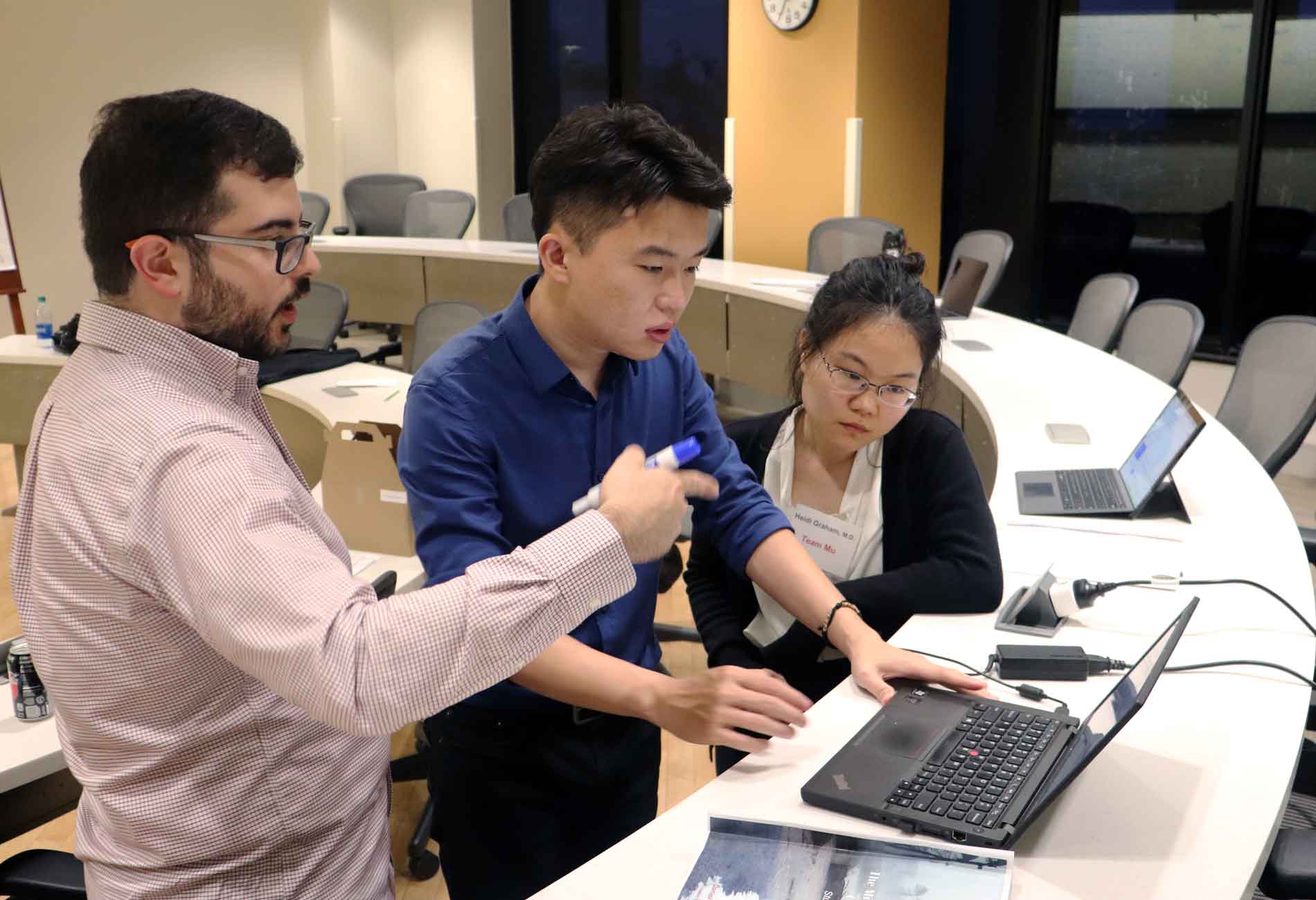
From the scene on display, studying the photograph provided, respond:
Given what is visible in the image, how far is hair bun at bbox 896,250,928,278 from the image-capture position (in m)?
1.95

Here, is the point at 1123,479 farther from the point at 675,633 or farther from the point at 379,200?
the point at 379,200

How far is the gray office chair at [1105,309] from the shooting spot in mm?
4348

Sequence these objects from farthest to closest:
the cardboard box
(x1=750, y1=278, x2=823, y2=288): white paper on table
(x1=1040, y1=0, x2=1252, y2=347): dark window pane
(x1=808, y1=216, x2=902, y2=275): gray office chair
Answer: (x1=1040, y1=0, x2=1252, y2=347): dark window pane < (x1=808, y1=216, x2=902, y2=275): gray office chair < (x1=750, y1=278, x2=823, y2=288): white paper on table < the cardboard box

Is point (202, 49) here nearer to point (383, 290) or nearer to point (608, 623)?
point (383, 290)

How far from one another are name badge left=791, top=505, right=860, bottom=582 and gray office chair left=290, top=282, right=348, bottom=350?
322 centimetres

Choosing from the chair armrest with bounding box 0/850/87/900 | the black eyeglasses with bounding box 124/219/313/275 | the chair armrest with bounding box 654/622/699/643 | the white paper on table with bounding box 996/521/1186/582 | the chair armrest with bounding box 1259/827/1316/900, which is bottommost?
the chair armrest with bounding box 654/622/699/643

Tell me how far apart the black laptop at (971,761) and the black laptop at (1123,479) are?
0.97m

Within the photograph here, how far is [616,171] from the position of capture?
4.17ft

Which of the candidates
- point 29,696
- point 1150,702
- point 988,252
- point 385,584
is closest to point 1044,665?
point 1150,702

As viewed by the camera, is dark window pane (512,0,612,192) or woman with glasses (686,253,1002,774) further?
dark window pane (512,0,612,192)

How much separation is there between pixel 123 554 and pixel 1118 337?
13.9 ft

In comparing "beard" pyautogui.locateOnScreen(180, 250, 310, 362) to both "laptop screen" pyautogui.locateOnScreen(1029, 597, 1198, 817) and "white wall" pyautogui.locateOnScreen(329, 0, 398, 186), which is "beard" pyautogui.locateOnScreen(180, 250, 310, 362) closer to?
"laptop screen" pyautogui.locateOnScreen(1029, 597, 1198, 817)

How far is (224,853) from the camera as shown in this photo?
3.77 feet

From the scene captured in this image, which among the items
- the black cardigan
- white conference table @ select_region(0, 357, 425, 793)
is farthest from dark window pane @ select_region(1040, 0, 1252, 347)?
the black cardigan
